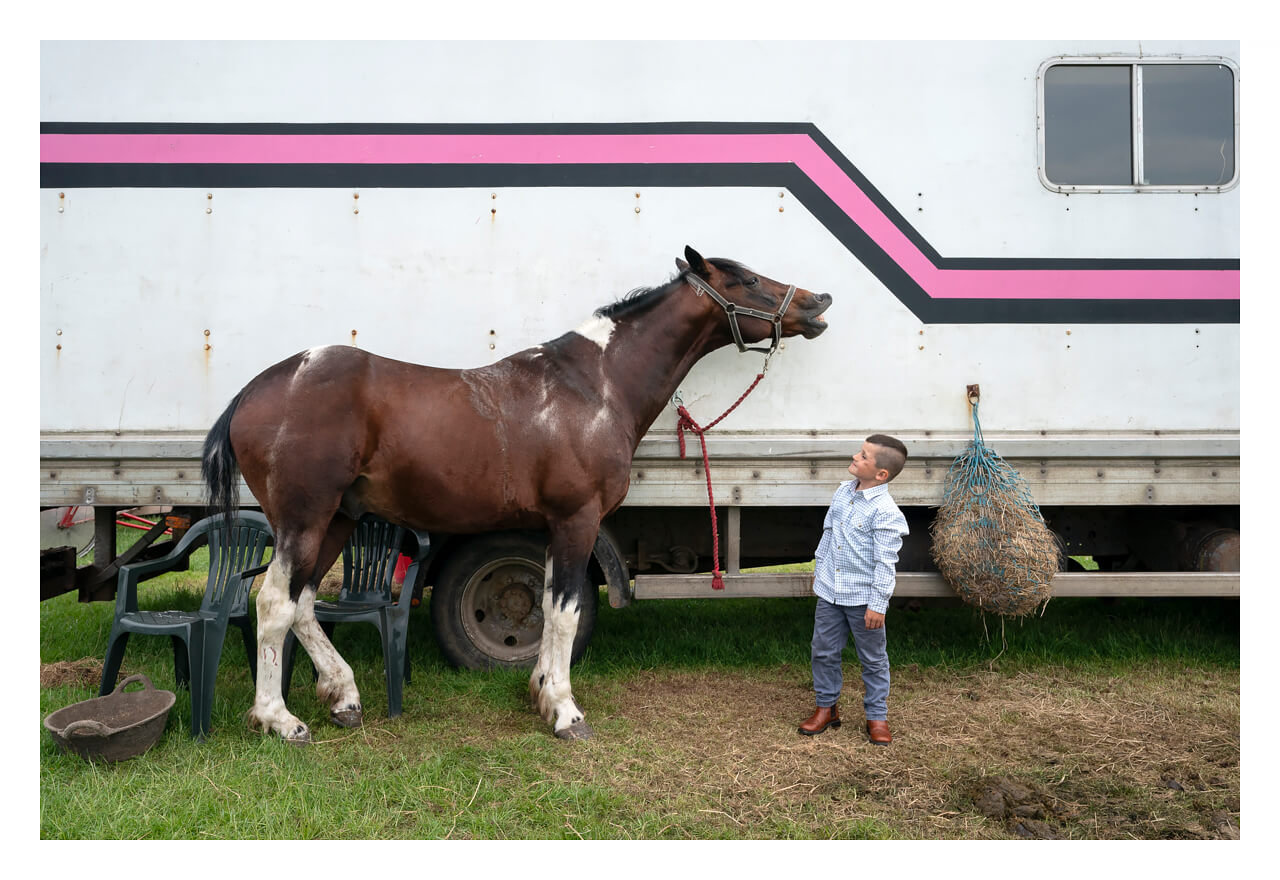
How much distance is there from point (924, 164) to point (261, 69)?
3373 millimetres

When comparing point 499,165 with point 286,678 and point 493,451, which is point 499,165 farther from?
point 286,678

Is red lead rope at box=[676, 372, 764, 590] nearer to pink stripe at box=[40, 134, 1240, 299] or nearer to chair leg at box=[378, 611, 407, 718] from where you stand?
pink stripe at box=[40, 134, 1240, 299]

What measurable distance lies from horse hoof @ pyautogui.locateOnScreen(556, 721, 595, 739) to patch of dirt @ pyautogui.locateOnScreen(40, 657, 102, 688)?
2.55m

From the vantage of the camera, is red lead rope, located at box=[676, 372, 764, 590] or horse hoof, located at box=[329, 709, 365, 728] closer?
horse hoof, located at box=[329, 709, 365, 728]

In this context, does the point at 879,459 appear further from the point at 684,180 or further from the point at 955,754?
the point at 684,180

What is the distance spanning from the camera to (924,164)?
171 inches

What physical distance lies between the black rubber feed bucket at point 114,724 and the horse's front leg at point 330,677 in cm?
60

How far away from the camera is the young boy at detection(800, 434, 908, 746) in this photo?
12.2ft

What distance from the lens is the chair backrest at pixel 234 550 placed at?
4.02 m

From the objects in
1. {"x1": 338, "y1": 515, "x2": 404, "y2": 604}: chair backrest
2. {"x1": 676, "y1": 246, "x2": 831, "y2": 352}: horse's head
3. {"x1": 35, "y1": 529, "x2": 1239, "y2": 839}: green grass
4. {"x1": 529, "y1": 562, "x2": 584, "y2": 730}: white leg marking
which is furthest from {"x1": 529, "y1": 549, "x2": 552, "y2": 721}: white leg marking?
{"x1": 676, "y1": 246, "x2": 831, "y2": 352}: horse's head

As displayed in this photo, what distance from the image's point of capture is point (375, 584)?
4.45 metres

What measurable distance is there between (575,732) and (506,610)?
1.03m

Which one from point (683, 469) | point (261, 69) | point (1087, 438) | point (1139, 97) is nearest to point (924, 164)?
point (1139, 97)

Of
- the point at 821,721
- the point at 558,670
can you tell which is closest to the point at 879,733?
the point at 821,721
